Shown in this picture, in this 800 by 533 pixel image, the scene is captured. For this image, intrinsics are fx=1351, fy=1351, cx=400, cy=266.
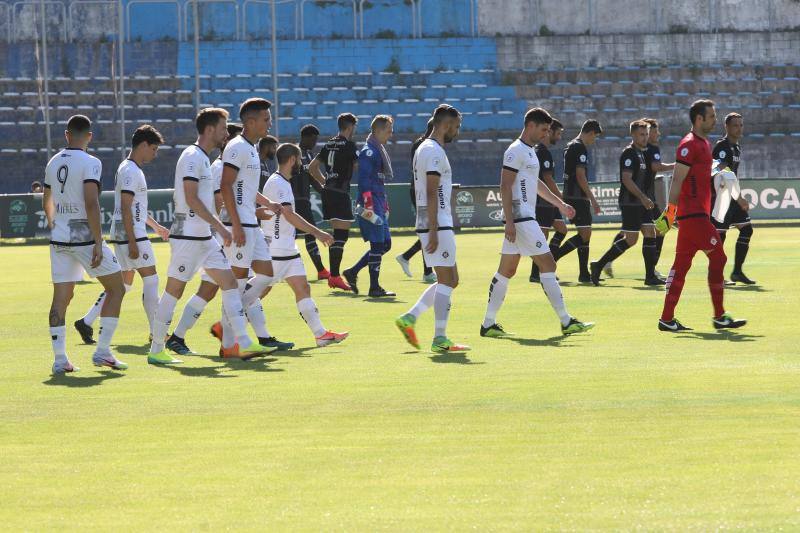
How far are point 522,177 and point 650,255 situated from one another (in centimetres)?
628

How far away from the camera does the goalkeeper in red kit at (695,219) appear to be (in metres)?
12.6

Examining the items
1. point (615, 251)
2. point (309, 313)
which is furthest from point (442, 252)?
point (615, 251)

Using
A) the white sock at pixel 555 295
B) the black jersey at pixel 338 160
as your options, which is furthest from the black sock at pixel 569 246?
the white sock at pixel 555 295

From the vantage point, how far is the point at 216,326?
1233 centimetres

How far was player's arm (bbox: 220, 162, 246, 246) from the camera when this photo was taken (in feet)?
36.9

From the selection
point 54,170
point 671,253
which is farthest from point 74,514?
point 671,253

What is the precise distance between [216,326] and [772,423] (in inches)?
236

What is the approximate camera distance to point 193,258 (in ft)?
36.5

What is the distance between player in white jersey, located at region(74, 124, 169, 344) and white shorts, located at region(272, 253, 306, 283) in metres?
1.06

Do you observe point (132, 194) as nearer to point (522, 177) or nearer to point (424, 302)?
point (424, 302)

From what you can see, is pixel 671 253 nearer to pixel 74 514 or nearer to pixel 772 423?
pixel 772 423

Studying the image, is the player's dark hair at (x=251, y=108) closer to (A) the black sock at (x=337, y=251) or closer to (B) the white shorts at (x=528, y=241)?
(B) the white shorts at (x=528, y=241)

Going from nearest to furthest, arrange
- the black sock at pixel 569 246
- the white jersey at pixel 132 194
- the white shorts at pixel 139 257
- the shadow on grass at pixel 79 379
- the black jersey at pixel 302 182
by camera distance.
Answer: the shadow on grass at pixel 79 379 → the white jersey at pixel 132 194 → the white shorts at pixel 139 257 → the black sock at pixel 569 246 → the black jersey at pixel 302 182

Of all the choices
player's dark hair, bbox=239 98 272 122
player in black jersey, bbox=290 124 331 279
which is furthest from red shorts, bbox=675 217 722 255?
player in black jersey, bbox=290 124 331 279
